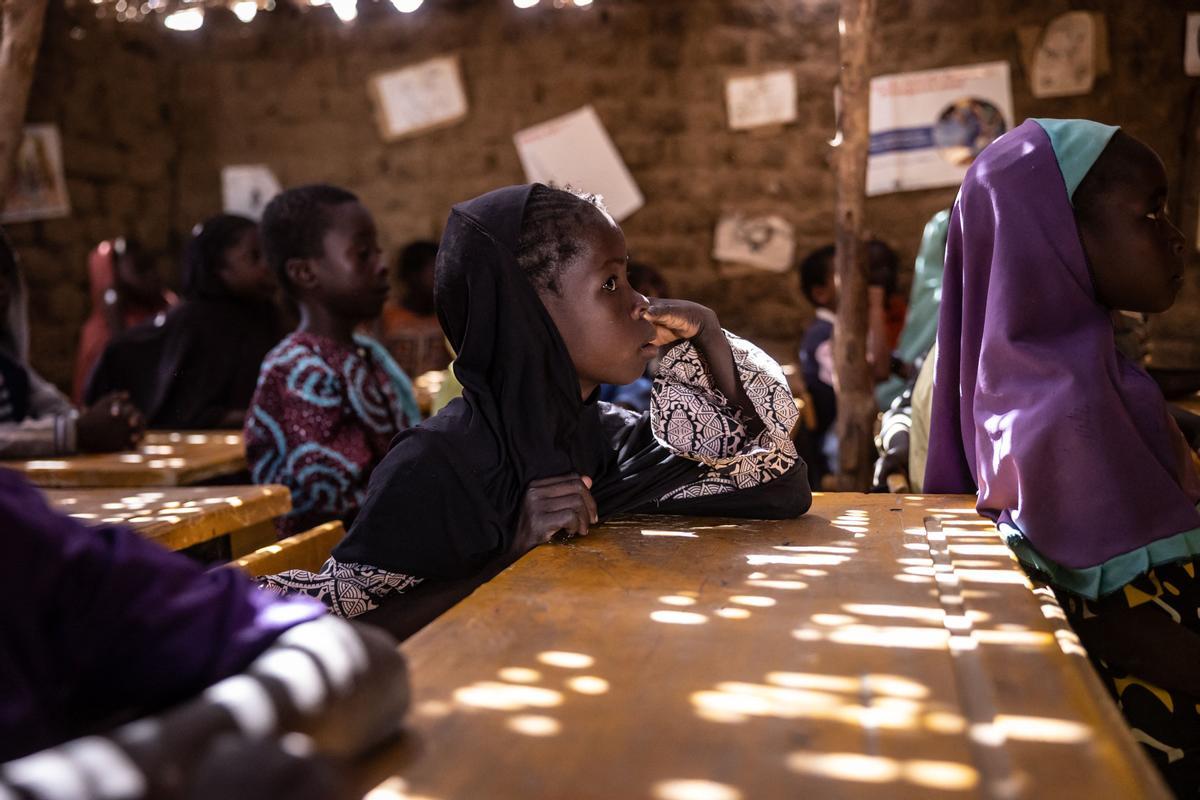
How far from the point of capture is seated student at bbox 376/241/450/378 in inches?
276

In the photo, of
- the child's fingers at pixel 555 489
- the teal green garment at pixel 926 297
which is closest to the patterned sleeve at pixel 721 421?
the child's fingers at pixel 555 489

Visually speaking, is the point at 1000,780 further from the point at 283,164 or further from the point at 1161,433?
the point at 283,164

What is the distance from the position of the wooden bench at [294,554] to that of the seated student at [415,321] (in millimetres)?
3941

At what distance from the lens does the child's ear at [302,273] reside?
150 inches

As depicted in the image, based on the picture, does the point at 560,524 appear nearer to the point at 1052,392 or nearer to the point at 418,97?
the point at 1052,392

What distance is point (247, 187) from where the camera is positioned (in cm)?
774

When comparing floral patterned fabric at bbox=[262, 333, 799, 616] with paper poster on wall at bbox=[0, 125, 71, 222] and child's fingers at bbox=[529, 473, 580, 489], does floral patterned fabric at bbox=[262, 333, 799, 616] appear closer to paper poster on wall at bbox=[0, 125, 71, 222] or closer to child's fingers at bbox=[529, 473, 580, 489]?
child's fingers at bbox=[529, 473, 580, 489]

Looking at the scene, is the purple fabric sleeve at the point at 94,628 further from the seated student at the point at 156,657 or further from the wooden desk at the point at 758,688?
the wooden desk at the point at 758,688

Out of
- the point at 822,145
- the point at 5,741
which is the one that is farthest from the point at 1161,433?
the point at 822,145

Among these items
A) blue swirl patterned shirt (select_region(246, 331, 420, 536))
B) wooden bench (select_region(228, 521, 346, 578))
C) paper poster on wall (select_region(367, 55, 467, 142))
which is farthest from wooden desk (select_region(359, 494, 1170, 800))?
paper poster on wall (select_region(367, 55, 467, 142))

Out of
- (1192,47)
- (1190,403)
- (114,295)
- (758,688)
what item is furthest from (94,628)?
(1192,47)

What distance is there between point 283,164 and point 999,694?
7.26 m

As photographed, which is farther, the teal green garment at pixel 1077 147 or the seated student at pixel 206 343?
the seated student at pixel 206 343

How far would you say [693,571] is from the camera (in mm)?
1742
